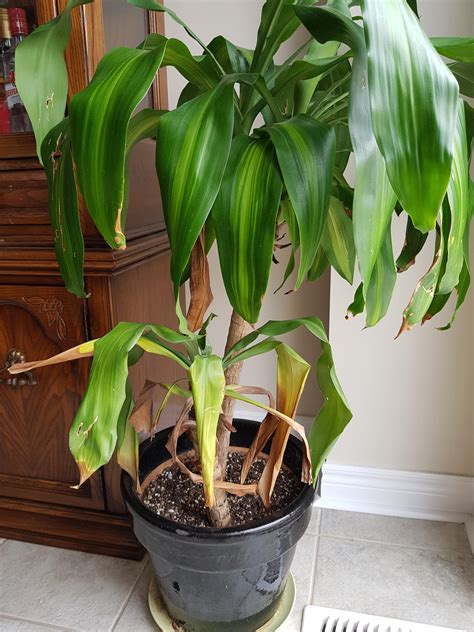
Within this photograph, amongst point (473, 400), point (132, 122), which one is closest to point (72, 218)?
point (132, 122)

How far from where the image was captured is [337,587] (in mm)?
1033

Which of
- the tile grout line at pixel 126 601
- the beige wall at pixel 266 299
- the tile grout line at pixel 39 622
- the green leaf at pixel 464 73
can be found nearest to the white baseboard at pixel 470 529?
the beige wall at pixel 266 299

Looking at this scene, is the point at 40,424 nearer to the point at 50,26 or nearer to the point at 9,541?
the point at 9,541

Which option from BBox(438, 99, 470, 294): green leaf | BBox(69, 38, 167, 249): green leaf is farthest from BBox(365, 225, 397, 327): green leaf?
BBox(69, 38, 167, 249): green leaf

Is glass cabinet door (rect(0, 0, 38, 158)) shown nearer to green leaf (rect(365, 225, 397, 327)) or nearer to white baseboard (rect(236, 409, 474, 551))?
green leaf (rect(365, 225, 397, 327))

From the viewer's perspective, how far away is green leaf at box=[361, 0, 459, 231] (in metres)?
0.39

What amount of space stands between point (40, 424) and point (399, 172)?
923 millimetres

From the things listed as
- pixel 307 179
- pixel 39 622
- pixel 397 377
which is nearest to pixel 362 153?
pixel 307 179

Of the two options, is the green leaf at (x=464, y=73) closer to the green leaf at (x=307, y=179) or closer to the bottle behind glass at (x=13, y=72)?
the green leaf at (x=307, y=179)

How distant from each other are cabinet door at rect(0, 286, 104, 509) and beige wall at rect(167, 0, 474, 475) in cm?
57

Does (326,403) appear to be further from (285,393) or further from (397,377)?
(397,377)

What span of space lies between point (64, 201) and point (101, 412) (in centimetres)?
27

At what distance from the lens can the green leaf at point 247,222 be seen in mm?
510

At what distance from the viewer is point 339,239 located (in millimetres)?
777
